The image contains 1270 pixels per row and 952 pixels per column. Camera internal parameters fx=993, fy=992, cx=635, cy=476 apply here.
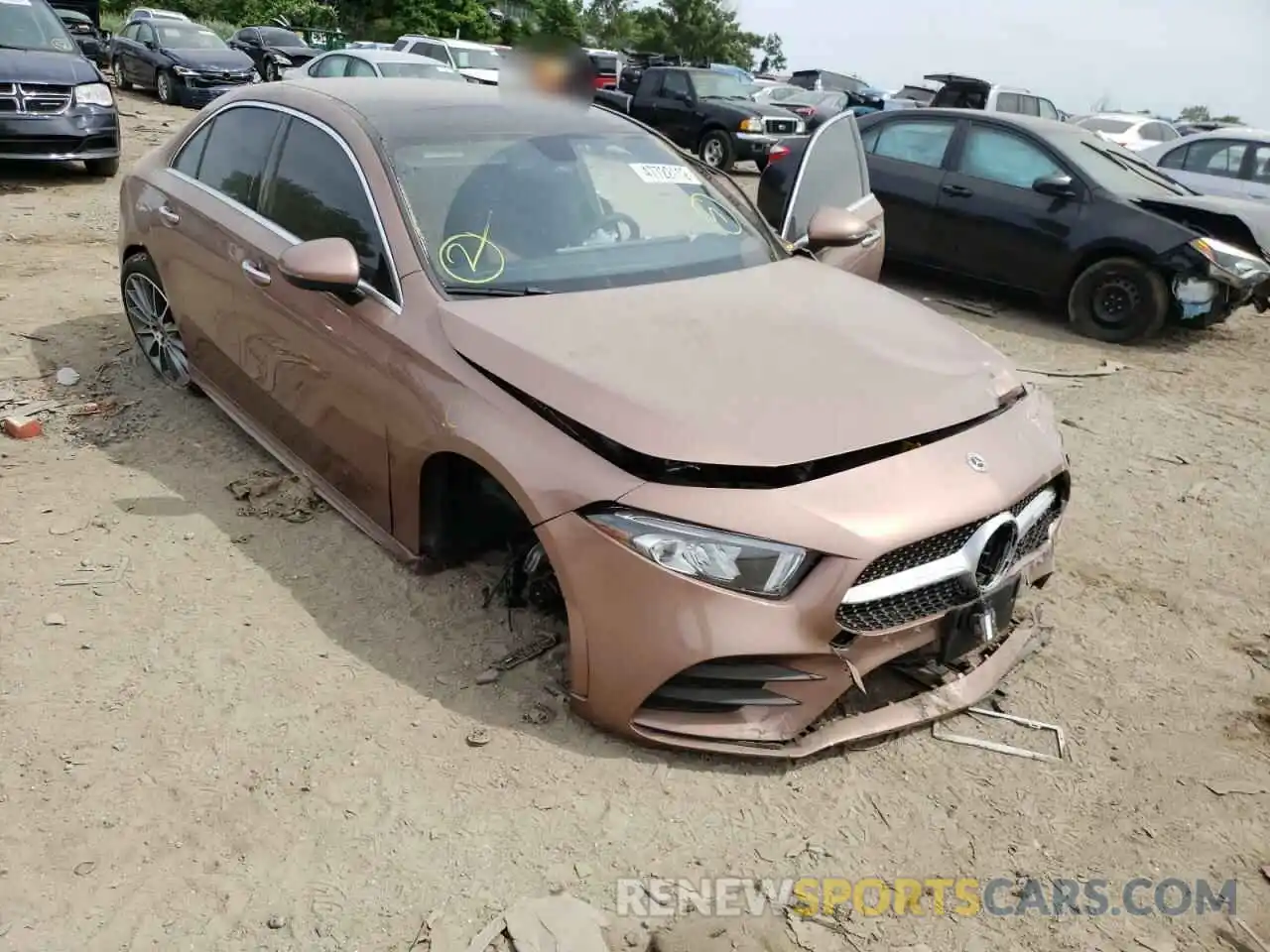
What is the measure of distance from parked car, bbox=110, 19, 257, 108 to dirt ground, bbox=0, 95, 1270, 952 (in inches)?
610

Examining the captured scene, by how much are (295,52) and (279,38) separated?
58.0 inches

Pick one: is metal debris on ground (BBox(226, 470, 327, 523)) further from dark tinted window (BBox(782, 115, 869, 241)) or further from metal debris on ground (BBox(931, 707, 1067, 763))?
dark tinted window (BBox(782, 115, 869, 241))

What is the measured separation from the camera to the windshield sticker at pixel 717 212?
3.96 m

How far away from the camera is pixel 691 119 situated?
16.3m

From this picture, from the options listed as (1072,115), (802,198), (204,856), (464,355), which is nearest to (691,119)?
(1072,115)

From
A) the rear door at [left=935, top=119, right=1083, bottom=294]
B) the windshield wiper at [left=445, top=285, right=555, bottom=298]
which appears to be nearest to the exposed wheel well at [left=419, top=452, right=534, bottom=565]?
the windshield wiper at [left=445, top=285, right=555, bottom=298]

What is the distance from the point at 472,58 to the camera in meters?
17.6

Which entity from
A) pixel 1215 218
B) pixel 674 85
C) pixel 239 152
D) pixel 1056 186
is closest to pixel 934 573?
pixel 239 152

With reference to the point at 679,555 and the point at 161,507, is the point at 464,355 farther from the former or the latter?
the point at 161,507

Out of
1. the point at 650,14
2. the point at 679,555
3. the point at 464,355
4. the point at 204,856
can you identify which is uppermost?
the point at 650,14

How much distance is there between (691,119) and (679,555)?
15.0 m

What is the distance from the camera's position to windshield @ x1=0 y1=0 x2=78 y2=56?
9.86 m

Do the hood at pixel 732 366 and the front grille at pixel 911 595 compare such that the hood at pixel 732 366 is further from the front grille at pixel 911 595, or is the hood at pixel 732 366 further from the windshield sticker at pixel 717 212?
the windshield sticker at pixel 717 212

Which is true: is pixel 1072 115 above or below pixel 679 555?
above
